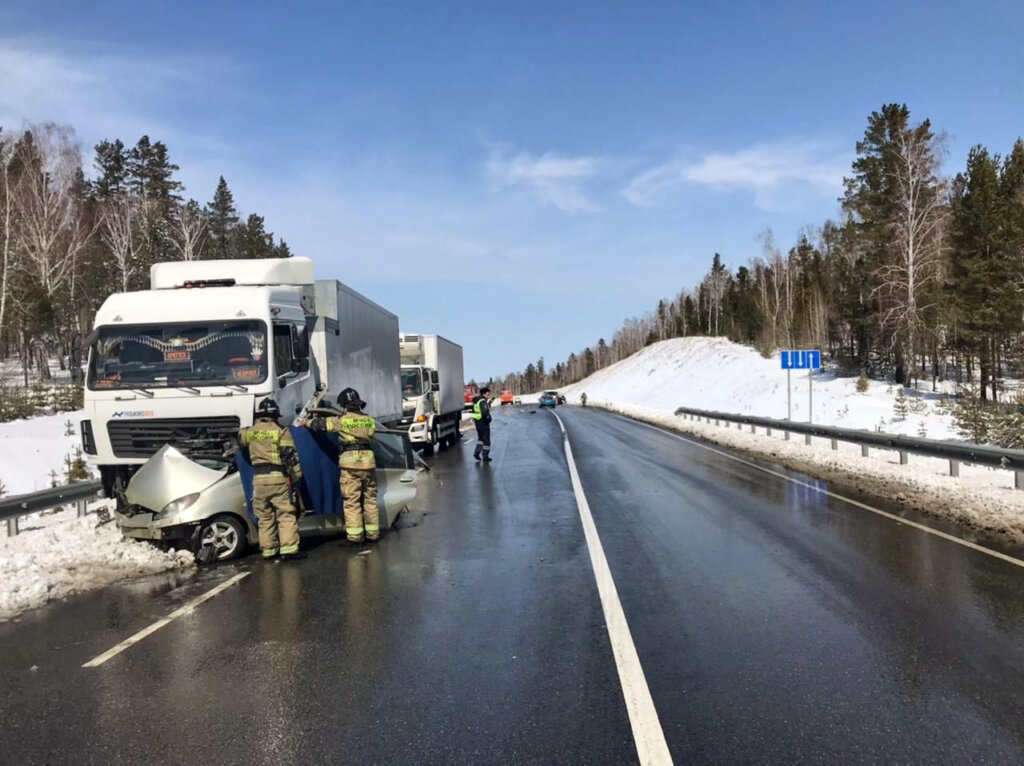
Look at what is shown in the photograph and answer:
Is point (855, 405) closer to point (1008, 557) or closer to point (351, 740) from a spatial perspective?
point (1008, 557)

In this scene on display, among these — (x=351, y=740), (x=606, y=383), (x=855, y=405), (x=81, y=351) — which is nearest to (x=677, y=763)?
(x=351, y=740)

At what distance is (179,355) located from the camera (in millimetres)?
9906

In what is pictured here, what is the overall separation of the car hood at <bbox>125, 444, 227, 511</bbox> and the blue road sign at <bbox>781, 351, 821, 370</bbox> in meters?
19.1

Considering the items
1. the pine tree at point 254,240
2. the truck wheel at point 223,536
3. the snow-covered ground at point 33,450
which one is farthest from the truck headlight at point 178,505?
the pine tree at point 254,240

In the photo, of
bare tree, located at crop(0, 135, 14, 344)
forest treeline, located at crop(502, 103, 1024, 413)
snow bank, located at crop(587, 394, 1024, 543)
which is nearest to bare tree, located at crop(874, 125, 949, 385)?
forest treeline, located at crop(502, 103, 1024, 413)

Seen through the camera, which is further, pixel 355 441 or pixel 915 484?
pixel 915 484

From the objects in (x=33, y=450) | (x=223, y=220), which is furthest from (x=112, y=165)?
(x=33, y=450)

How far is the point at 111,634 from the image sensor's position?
18.5 ft

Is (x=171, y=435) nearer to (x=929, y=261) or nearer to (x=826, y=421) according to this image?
(x=826, y=421)

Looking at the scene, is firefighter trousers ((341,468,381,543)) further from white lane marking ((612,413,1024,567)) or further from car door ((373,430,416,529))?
white lane marking ((612,413,1024,567))

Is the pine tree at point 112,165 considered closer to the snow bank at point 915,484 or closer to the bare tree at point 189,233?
the bare tree at point 189,233

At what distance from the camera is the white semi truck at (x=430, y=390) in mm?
21578

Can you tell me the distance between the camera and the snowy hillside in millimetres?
32062

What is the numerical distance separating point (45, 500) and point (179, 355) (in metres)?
2.40
